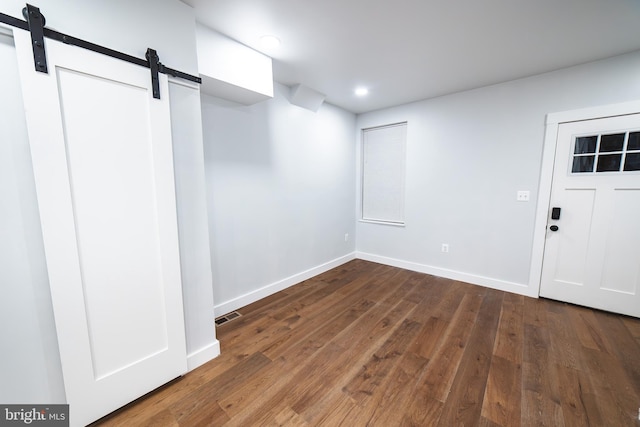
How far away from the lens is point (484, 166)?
9.70 feet

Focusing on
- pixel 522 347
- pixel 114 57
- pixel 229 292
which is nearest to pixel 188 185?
pixel 114 57

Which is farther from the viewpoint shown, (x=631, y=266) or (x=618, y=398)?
(x=631, y=266)

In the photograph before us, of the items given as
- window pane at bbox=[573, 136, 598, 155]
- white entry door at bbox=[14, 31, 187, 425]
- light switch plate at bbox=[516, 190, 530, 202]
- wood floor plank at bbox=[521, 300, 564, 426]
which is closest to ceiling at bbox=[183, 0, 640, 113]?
window pane at bbox=[573, 136, 598, 155]

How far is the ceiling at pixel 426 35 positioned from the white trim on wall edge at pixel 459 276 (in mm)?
2392

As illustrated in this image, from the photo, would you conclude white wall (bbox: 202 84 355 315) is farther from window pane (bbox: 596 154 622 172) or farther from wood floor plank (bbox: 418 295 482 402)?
window pane (bbox: 596 154 622 172)

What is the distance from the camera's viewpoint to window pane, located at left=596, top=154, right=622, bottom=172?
2277 mm

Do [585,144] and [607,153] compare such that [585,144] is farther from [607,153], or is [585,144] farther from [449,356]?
[449,356]

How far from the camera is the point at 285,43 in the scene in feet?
6.48

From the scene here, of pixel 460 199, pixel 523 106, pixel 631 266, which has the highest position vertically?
pixel 523 106

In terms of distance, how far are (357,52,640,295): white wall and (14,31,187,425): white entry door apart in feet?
10.3

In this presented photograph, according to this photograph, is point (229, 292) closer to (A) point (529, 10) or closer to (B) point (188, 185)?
(B) point (188, 185)

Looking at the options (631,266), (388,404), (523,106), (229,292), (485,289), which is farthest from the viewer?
(485,289)

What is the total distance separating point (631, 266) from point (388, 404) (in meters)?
2.78

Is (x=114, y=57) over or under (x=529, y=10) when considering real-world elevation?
under
